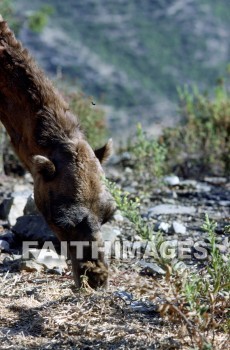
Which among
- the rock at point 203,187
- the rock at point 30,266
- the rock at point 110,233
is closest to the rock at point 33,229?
the rock at point 110,233

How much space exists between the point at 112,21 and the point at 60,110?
3231 centimetres

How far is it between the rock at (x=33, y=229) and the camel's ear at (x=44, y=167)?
1.40 m

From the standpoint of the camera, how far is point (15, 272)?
7.17 metres

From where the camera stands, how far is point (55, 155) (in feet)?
22.2

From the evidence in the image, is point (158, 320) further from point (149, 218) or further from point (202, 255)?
point (149, 218)

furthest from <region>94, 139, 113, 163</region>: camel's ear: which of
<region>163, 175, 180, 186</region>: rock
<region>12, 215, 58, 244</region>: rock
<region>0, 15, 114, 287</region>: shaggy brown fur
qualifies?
<region>163, 175, 180, 186</region>: rock

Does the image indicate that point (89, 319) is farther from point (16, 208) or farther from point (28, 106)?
point (16, 208)

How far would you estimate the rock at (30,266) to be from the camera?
715 centimetres

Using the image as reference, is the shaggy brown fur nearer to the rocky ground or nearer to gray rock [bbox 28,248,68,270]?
the rocky ground

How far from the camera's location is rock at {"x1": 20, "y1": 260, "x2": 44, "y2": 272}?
7148 millimetres

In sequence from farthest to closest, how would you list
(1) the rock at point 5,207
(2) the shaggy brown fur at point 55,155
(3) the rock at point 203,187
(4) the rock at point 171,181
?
(4) the rock at point 171,181 < (3) the rock at point 203,187 < (1) the rock at point 5,207 < (2) the shaggy brown fur at point 55,155

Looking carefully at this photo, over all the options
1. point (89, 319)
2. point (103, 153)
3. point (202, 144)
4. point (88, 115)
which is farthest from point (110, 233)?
point (88, 115)

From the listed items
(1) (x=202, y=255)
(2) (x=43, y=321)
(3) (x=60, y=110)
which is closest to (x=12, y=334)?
(2) (x=43, y=321)

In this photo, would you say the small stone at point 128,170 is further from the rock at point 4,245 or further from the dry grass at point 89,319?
the dry grass at point 89,319
